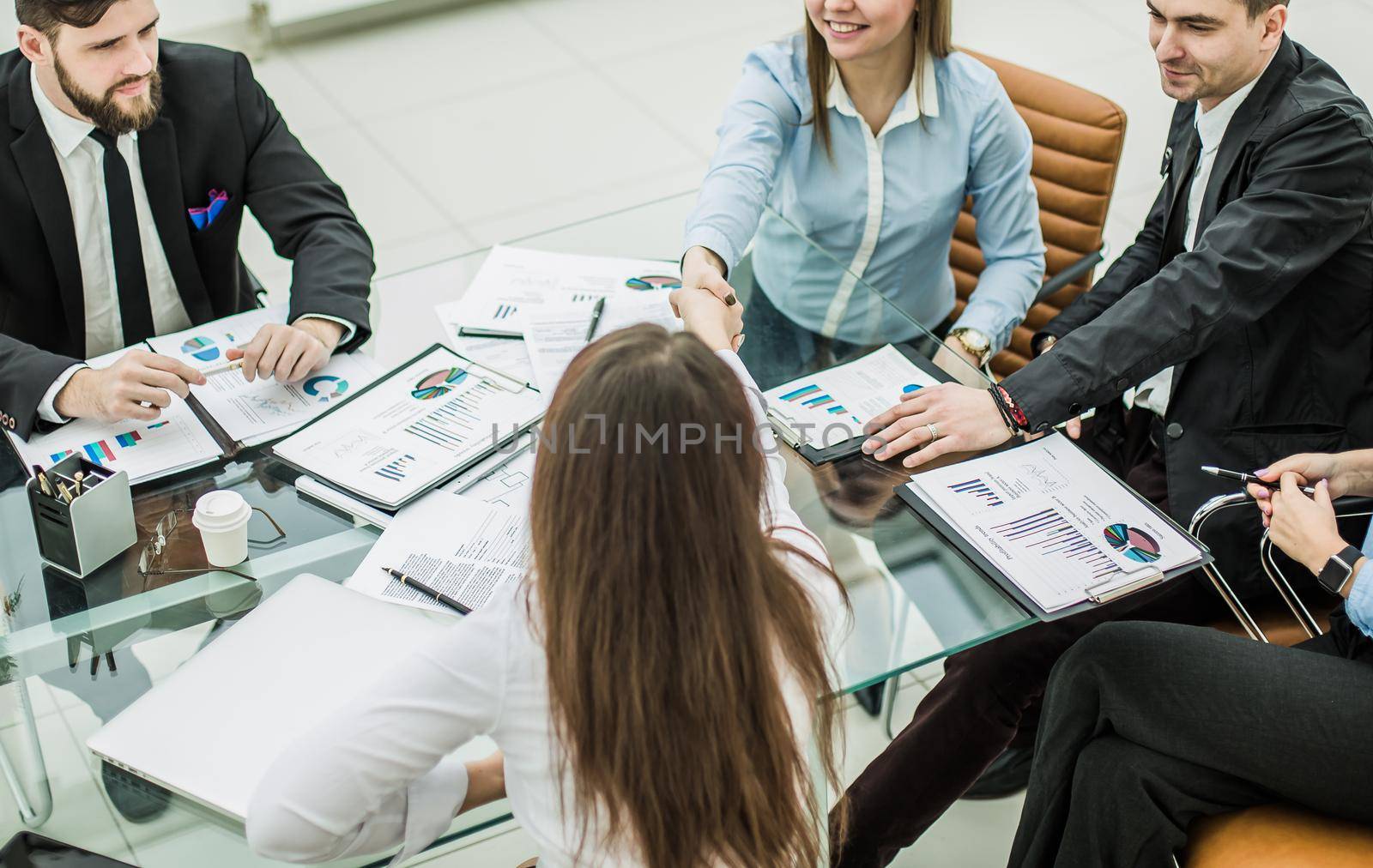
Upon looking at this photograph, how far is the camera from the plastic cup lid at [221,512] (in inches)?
68.5

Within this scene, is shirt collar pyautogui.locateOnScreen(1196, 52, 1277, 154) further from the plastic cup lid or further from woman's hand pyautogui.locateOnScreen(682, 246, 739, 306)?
the plastic cup lid

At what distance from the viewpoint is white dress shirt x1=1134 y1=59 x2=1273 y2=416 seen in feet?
7.00

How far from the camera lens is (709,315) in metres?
2.11

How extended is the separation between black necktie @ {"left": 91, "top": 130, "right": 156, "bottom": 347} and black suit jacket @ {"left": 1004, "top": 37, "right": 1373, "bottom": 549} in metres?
1.57

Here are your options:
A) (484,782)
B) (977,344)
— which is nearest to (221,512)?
(484,782)

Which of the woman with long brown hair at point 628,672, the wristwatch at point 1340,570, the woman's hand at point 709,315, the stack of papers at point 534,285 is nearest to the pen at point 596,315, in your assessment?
the stack of papers at point 534,285

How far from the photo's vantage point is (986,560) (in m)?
1.80

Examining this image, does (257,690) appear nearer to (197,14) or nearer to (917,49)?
(917,49)

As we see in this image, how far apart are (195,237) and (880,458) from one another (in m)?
1.39

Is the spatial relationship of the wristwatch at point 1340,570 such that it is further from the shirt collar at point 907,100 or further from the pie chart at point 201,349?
the pie chart at point 201,349

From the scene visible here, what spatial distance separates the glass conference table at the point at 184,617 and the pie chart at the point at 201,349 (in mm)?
306

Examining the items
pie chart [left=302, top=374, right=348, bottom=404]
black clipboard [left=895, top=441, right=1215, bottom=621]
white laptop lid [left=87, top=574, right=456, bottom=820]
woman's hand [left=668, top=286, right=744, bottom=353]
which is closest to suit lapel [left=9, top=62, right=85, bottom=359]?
pie chart [left=302, top=374, right=348, bottom=404]

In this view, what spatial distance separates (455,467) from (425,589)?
239mm

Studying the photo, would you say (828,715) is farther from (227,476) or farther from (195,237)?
(195,237)
